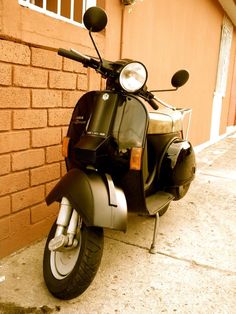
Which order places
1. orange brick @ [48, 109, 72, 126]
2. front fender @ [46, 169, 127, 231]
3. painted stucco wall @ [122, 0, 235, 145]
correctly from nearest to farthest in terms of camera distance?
1. front fender @ [46, 169, 127, 231]
2. orange brick @ [48, 109, 72, 126]
3. painted stucco wall @ [122, 0, 235, 145]

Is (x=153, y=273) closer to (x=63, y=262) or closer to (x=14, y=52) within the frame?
(x=63, y=262)

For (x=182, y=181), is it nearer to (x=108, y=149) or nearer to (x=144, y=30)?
(x=108, y=149)

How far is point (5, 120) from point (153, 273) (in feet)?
4.25

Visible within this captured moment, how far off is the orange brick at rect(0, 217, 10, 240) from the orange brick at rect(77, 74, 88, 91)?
3.77ft

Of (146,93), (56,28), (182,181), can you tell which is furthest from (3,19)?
(182,181)

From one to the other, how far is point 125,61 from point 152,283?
1275 mm

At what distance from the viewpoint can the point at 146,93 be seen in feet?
6.52

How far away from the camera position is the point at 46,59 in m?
2.16

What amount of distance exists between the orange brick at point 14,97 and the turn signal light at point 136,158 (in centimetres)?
80

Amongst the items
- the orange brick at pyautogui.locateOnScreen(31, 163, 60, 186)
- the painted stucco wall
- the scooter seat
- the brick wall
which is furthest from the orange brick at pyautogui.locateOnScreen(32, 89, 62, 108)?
the painted stucco wall

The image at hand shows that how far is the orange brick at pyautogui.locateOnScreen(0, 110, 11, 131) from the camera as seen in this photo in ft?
6.23

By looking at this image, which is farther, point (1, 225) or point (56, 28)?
point (56, 28)

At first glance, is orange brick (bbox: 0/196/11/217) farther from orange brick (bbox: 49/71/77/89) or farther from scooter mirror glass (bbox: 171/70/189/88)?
scooter mirror glass (bbox: 171/70/189/88)

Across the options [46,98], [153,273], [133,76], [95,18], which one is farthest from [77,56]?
[153,273]
